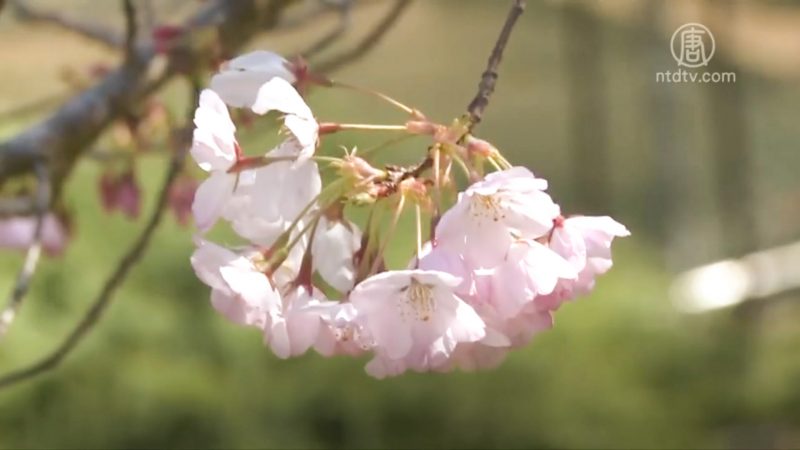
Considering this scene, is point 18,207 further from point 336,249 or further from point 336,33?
point 336,249

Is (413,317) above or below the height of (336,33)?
below

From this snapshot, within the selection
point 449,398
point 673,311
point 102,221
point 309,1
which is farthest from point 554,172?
point 309,1

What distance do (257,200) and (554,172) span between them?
→ 8.04 ft

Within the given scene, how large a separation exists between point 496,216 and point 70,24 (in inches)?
27.3

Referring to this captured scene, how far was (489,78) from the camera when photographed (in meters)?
0.44

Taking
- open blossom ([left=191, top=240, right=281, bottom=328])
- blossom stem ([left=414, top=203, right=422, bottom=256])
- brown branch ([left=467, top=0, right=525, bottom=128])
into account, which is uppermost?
brown branch ([left=467, top=0, right=525, bottom=128])

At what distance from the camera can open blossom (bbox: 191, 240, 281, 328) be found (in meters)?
0.45

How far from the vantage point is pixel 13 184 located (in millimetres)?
1012

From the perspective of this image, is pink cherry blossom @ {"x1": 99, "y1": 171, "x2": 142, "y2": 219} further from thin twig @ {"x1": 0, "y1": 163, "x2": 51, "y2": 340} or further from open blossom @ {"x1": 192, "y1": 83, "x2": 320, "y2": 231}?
open blossom @ {"x1": 192, "y1": 83, "x2": 320, "y2": 231}

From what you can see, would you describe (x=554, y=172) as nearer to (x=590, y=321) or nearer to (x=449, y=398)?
(x=590, y=321)

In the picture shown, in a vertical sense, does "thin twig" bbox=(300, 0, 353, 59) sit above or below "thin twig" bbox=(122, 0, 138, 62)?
above

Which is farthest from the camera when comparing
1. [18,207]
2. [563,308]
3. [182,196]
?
[563,308]
